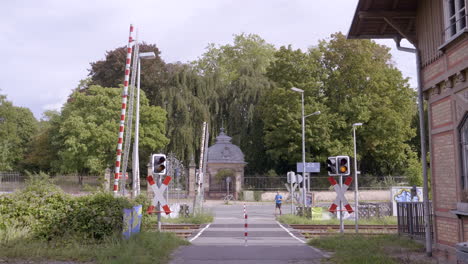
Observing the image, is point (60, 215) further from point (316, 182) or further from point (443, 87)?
point (316, 182)

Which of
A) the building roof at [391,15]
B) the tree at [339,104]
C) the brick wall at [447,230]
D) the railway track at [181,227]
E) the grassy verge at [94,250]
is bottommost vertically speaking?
the railway track at [181,227]

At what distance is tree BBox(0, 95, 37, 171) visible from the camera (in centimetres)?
5822

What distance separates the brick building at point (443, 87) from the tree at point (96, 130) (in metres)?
36.2

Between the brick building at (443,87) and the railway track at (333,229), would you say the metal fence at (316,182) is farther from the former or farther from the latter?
the brick building at (443,87)

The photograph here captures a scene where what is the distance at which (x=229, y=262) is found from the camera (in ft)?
36.3

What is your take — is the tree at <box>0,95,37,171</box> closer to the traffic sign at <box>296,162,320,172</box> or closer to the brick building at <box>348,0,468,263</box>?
the traffic sign at <box>296,162,320,172</box>

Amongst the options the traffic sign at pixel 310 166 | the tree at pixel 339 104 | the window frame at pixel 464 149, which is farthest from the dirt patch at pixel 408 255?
the tree at pixel 339 104

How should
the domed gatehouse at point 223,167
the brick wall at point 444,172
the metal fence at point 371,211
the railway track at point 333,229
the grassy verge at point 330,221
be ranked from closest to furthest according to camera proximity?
the brick wall at point 444,172, the railway track at point 333,229, the grassy verge at point 330,221, the metal fence at point 371,211, the domed gatehouse at point 223,167

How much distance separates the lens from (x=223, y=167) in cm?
4806

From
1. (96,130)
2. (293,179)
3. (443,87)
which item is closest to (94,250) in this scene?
(443,87)

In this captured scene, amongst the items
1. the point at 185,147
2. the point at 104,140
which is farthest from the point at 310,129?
the point at 104,140

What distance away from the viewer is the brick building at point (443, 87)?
1051 cm

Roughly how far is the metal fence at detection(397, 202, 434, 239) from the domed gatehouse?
106 feet

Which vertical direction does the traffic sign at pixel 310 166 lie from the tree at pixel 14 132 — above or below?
below
